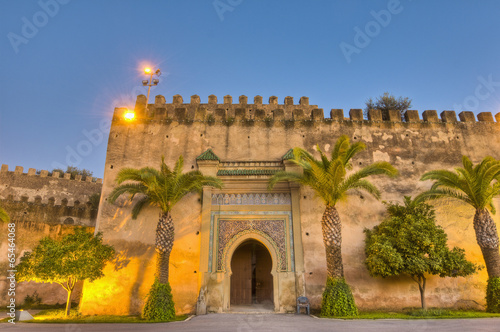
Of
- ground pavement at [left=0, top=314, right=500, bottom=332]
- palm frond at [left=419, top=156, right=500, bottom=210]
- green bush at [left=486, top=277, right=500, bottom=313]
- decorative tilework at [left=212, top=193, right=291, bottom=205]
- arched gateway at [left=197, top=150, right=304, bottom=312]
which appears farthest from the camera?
decorative tilework at [left=212, top=193, right=291, bottom=205]

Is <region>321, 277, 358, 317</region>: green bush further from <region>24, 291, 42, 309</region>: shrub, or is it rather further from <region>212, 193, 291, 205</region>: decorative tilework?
<region>24, 291, 42, 309</region>: shrub

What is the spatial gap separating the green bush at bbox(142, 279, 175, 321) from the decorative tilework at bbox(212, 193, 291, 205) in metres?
4.26

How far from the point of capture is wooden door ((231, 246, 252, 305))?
15648 millimetres

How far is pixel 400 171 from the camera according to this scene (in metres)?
14.8

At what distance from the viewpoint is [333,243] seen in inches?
450

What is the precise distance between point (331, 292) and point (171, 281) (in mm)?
6261

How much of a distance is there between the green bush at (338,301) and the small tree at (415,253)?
1.72 meters

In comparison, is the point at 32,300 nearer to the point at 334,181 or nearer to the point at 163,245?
the point at 163,245

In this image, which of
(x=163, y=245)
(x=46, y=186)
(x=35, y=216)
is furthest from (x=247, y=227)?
(x=46, y=186)

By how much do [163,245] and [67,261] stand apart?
3.53 meters

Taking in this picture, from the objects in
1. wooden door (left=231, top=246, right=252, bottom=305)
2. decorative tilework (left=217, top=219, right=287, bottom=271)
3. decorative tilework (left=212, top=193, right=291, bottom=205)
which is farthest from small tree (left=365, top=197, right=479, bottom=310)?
wooden door (left=231, top=246, right=252, bottom=305)

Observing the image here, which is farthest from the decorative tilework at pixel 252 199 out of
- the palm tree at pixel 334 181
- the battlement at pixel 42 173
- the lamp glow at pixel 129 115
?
the battlement at pixel 42 173

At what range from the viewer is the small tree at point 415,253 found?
1116 cm

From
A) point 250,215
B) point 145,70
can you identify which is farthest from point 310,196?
point 145,70
